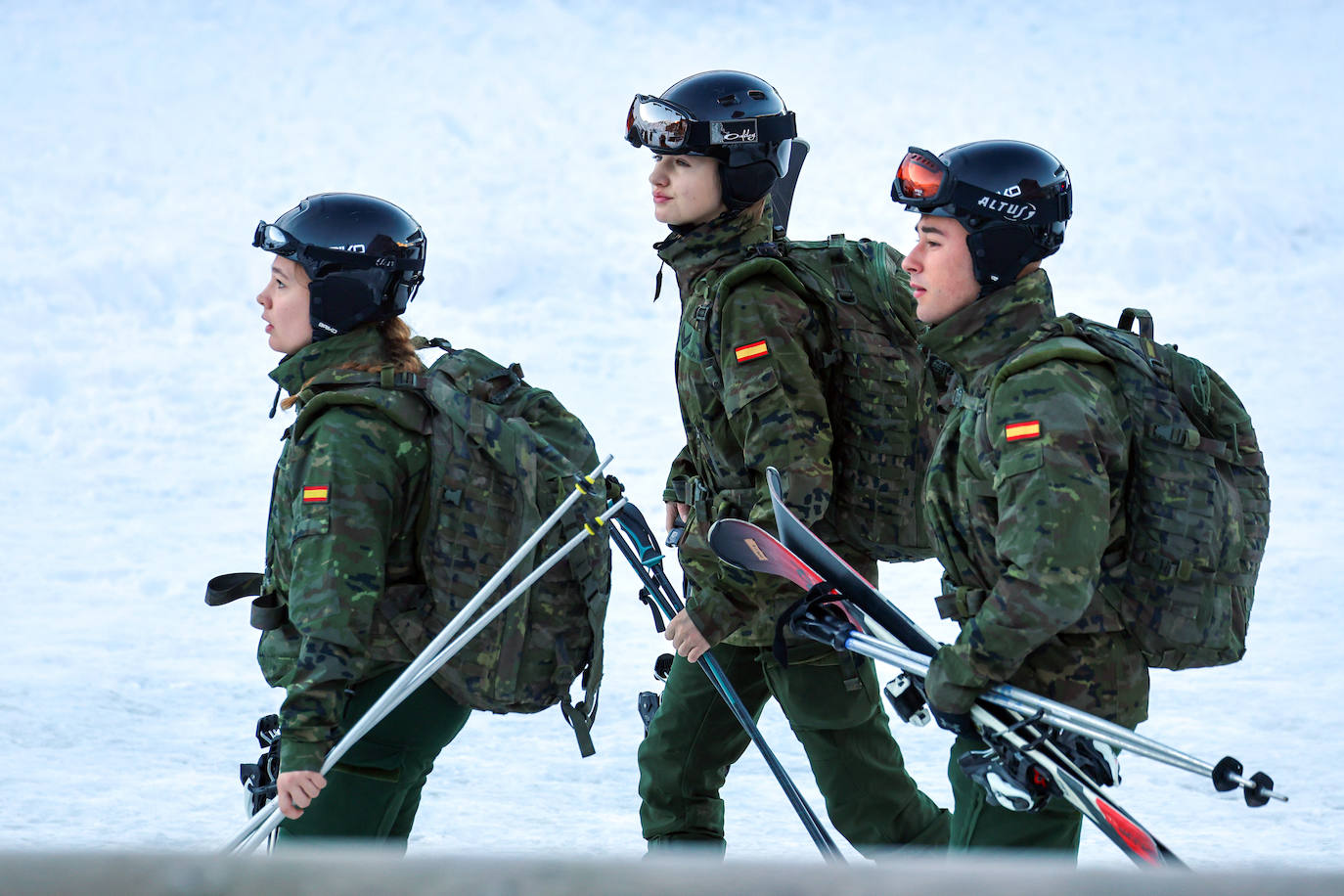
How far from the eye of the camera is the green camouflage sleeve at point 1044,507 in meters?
2.79

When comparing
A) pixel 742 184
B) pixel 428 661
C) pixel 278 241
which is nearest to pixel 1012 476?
pixel 428 661

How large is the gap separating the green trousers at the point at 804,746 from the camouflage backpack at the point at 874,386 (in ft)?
1.19

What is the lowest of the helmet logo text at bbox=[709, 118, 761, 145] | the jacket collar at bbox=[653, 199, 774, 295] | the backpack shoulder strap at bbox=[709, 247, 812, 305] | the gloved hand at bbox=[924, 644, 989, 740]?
the gloved hand at bbox=[924, 644, 989, 740]

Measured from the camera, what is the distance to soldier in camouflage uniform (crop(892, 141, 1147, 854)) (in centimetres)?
280

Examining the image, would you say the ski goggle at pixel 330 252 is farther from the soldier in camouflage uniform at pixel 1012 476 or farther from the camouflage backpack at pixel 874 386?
the soldier in camouflage uniform at pixel 1012 476

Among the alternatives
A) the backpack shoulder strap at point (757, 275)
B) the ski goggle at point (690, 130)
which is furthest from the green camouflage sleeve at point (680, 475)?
the ski goggle at point (690, 130)

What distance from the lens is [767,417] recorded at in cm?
377

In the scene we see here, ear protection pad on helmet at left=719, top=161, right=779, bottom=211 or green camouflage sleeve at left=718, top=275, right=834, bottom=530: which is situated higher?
ear protection pad on helmet at left=719, top=161, right=779, bottom=211

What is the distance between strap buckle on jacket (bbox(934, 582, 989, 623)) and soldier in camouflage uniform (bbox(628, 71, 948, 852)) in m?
0.68

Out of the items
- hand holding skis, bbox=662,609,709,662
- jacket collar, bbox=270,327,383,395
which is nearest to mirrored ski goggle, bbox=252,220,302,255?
jacket collar, bbox=270,327,383,395

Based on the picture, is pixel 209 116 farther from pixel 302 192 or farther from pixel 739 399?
pixel 739 399

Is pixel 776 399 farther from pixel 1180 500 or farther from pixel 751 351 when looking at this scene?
pixel 1180 500

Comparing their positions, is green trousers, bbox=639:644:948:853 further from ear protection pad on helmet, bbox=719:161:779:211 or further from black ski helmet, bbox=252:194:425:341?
black ski helmet, bbox=252:194:425:341

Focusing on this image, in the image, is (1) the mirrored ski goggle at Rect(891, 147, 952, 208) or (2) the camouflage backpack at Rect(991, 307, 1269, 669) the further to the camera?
(1) the mirrored ski goggle at Rect(891, 147, 952, 208)
